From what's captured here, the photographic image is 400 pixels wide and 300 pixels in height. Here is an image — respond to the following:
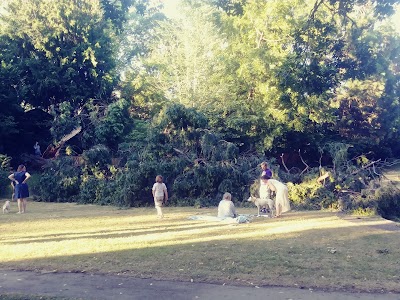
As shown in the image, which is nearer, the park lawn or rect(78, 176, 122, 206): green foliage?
the park lawn

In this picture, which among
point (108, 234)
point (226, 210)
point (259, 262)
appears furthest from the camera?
point (226, 210)

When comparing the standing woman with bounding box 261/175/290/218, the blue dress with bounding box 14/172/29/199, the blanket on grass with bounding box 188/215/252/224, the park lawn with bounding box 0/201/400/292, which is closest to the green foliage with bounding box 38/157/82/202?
the blue dress with bounding box 14/172/29/199

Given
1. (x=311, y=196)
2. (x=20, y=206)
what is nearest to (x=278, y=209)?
(x=311, y=196)

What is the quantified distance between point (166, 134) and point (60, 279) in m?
12.7

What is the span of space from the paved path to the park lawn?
10.5 inches

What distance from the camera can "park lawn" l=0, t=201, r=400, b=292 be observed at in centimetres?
671

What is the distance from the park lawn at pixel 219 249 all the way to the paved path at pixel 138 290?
265 millimetres

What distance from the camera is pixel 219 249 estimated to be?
8406mm

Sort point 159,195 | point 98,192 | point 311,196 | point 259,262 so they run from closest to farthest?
point 259,262 < point 159,195 < point 311,196 < point 98,192

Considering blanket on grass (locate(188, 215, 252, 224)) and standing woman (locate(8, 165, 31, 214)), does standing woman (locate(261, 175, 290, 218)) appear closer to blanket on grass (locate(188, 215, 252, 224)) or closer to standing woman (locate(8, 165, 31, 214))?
blanket on grass (locate(188, 215, 252, 224))

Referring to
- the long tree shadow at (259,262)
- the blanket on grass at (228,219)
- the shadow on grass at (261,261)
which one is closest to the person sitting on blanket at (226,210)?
the blanket on grass at (228,219)

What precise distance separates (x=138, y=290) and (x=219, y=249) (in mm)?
2659

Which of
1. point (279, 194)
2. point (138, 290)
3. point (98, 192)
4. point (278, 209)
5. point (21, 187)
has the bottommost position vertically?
point (138, 290)

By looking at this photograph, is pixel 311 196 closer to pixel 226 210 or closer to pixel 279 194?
pixel 279 194
